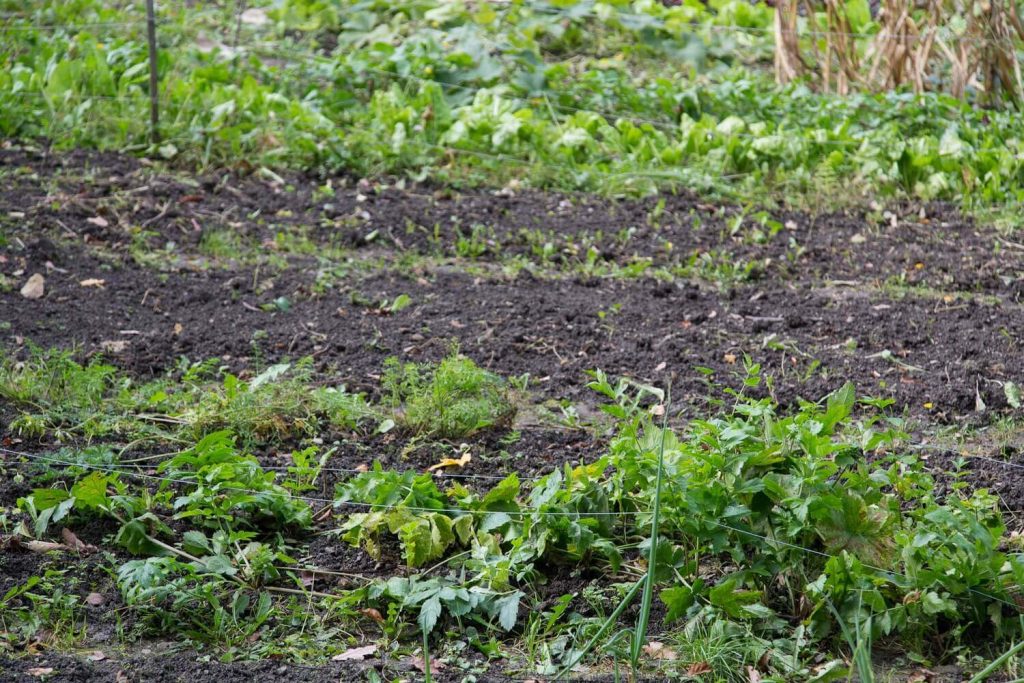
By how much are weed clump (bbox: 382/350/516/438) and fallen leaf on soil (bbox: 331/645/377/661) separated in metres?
1.09

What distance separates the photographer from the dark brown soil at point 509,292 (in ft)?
12.9

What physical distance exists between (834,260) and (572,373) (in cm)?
179

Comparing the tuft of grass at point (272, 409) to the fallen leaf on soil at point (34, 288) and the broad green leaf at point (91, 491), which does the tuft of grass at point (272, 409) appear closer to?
the broad green leaf at point (91, 491)

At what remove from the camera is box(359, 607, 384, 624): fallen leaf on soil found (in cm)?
265

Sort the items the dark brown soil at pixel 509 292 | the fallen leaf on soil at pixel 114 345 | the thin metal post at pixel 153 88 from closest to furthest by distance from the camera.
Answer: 1. the dark brown soil at pixel 509 292
2. the fallen leaf on soil at pixel 114 345
3. the thin metal post at pixel 153 88

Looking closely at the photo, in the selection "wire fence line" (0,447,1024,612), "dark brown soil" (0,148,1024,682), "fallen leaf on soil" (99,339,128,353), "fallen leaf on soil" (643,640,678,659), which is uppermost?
"wire fence line" (0,447,1024,612)

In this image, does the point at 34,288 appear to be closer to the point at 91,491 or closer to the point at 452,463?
the point at 91,491

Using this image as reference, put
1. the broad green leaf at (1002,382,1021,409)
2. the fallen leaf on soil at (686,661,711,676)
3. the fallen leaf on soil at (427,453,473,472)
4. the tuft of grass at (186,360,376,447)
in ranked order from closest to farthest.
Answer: the fallen leaf on soil at (686,661,711,676) → the fallen leaf on soil at (427,453,473,472) → the tuft of grass at (186,360,376,447) → the broad green leaf at (1002,382,1021,409)

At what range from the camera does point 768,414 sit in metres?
2.78

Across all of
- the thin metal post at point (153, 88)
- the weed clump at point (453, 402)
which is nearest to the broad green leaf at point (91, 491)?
the weed clump at point (453, 402)

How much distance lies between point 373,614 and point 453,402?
3.51ft

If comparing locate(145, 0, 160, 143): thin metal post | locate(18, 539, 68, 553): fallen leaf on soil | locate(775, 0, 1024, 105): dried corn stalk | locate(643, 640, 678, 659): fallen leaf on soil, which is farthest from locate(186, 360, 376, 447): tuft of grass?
locate(775, 0, 1024, 105): dried corn stalk

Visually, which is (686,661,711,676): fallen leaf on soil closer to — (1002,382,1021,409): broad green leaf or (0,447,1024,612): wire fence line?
(0,447,1024,612): wire fence line

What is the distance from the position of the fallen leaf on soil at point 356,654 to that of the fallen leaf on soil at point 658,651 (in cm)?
63
